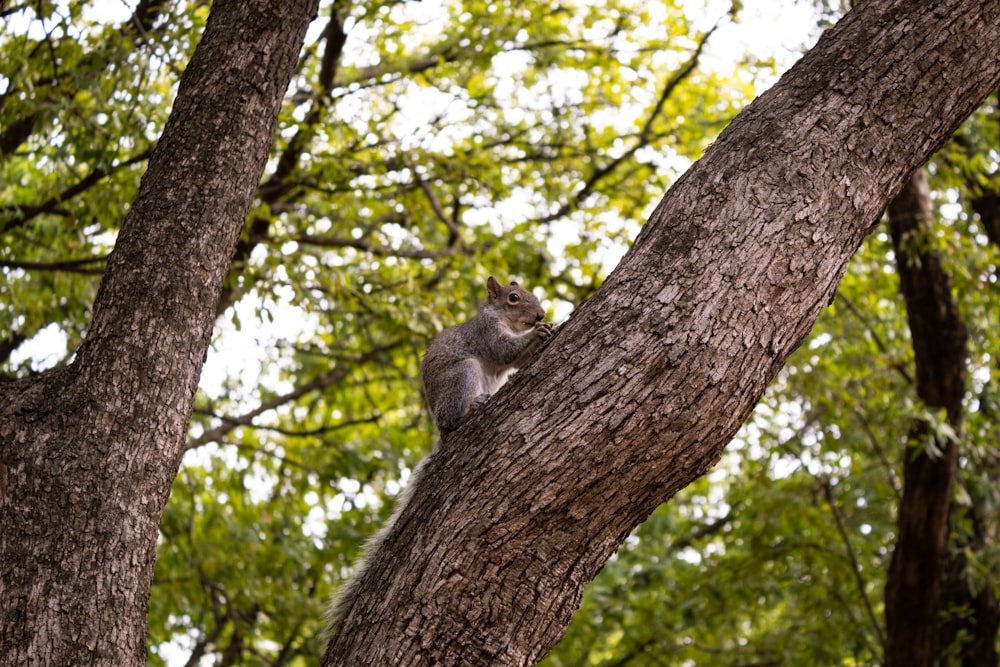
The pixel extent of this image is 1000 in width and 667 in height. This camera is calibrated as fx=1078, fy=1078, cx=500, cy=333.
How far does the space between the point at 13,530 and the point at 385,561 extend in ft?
3.06

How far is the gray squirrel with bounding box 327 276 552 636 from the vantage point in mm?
4762

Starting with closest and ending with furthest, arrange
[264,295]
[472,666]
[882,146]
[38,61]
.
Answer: [472,666] < [882,146] < [38,61] < [264,295]

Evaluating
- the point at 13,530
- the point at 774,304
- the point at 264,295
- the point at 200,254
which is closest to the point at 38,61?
the point at 264,295

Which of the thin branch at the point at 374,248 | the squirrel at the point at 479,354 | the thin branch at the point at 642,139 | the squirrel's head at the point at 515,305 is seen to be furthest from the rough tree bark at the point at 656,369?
the thin branch at the point at 642,139

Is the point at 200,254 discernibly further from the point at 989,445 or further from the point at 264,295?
the point at 989,445

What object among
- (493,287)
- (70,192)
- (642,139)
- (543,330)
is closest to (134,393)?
(543,330)

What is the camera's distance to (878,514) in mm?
8586

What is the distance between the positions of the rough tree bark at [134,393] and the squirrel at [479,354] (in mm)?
1673

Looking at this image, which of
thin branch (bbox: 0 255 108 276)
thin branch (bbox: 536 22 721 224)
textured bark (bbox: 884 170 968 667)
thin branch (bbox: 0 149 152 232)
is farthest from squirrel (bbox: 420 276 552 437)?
thin branch (bbox: 536 22 721 224)

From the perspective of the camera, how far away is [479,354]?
5105 mm

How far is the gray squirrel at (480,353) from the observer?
4762 millimetres

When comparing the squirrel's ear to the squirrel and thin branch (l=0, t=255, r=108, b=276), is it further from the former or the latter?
thin branch (l=0, t=255, r=108, b=276)

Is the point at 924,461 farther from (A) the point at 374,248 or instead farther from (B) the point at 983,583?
(A) the point at 374,248

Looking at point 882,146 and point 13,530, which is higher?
point 882,146
